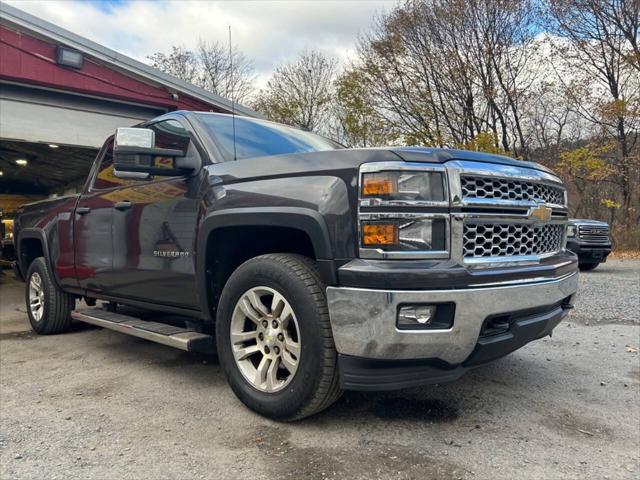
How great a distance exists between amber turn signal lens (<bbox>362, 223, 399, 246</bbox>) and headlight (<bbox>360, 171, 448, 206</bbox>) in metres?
0.11

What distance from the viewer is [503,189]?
259 cm

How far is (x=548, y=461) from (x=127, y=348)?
3.59 m

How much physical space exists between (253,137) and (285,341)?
1616 millimetres

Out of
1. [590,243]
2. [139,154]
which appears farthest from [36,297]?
[590,243]

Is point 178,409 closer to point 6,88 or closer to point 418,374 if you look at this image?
point 418,374

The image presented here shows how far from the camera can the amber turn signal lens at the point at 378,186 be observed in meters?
2.30

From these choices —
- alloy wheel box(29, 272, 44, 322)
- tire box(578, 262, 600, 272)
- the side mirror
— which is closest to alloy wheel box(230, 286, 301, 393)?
the side mirror

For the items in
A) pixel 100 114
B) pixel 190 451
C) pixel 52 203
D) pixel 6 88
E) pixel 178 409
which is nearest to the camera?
pixel 190 451

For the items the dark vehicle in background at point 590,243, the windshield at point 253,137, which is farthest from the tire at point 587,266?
the windshield at point 253,137

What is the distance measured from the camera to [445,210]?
7.58ft

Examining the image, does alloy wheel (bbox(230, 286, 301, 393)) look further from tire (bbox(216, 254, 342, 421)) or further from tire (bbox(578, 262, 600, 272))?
tire (bbox(578, 262, 600, 272))

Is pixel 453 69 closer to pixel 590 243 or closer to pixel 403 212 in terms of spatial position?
pixel 590 243

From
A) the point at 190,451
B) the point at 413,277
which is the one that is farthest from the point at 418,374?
the point at 190,451

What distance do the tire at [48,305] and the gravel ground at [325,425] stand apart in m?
0.89
